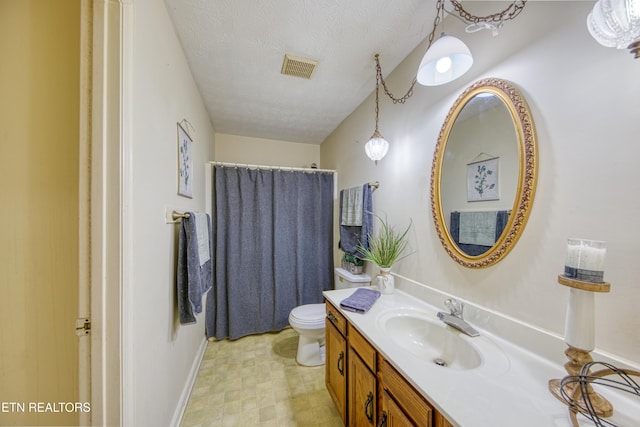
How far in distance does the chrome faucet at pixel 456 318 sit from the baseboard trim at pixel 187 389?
64.3 inches

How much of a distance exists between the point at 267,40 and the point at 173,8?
19.6 inches

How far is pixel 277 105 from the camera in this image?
2215 millimetres

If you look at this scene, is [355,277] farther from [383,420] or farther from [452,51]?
[452,51]

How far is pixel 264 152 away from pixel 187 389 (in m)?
2.59

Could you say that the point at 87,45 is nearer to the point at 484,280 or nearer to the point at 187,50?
the point at 187,50

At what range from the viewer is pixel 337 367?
139cm

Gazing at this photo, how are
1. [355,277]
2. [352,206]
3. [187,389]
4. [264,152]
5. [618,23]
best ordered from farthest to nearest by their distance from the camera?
[264,152] < [352,206] < [355,277] < [187,389] < [618,23]

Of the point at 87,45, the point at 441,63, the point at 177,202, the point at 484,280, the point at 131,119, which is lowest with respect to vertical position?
the point at 484,280

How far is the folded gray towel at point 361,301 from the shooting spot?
4.05 feet

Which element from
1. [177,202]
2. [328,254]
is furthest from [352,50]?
[328,254]

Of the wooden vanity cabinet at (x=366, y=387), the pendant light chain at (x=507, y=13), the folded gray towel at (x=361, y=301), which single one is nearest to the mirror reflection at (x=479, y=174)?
the pendant light chain at (x=507, y=13)

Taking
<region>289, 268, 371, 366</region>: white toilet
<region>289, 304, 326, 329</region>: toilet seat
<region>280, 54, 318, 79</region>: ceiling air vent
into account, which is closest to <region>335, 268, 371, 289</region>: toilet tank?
<region>289, 268, 371, 366</region>: white toilet

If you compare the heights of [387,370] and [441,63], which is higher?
[441,63]

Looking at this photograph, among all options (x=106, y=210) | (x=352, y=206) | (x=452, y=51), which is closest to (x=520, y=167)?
(x=452, y=51)
